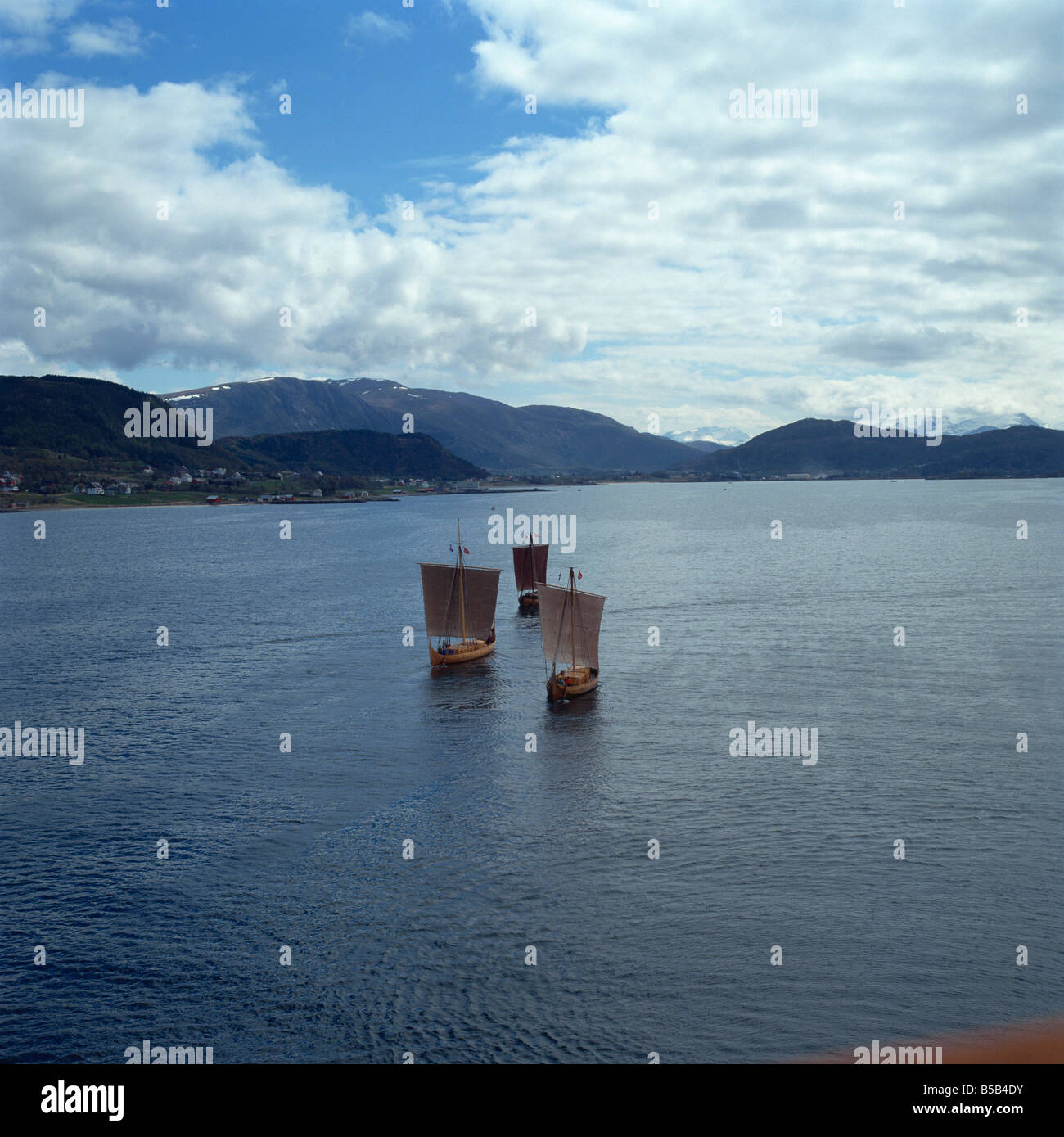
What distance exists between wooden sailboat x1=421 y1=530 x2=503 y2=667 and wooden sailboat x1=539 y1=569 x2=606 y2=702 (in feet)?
39.2

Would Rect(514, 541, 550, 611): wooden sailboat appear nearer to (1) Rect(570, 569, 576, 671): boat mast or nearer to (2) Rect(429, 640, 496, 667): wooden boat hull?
(2) Rect(429, 640, 496, 667): wooden boat hull

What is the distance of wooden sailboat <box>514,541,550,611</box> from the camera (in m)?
122

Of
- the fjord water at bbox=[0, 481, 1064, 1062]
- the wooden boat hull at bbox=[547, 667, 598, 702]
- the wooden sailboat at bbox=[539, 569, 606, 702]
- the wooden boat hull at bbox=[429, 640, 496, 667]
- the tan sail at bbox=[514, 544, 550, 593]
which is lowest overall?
the fjord water at bbox=[0, 481, 1064, 1062]

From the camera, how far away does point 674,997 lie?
31344 millimetres

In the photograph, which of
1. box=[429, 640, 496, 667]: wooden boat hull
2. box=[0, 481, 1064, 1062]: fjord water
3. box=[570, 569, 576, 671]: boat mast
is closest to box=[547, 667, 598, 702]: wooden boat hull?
box=[0, 481, 1064, 1062]: fjord water

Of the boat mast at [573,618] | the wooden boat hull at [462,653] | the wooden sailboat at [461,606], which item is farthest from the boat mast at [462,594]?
the boat mast at [573,618]

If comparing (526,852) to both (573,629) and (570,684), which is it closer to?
(570,684)

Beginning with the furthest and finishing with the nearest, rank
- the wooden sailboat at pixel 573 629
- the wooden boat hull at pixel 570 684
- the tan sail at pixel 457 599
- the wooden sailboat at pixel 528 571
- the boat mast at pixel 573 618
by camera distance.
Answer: the wooden sailboat at pixel 528 571
the tan sail at pixel 457 599
the wooden sailboat at pixel 573 629
the boat mast at pixel 573 618
the wooden boat hull at pixel 570 684

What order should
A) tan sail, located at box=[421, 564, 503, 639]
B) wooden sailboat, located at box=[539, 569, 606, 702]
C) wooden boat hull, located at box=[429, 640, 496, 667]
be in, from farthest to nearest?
tan sail, located at box=[421, 564, 503, 639], wooden boat hull, located at box=[429, 640, 496, 667], wooden sailboat, located at box=[539, 569, 606, 702]

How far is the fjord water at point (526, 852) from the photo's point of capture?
101 feet

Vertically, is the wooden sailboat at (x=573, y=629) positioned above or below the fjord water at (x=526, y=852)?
above

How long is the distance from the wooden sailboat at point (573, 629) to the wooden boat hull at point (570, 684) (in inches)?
3.3

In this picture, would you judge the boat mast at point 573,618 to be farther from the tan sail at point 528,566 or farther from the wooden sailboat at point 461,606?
the tan sail at point 528,566
